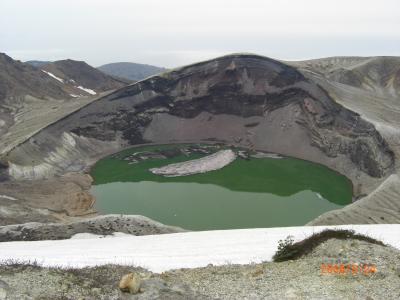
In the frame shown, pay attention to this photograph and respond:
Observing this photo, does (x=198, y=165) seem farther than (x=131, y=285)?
Yes

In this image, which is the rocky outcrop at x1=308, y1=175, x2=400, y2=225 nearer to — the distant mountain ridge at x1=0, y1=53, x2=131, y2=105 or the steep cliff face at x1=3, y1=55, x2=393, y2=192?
the steep cliff face at x1=3, y1=55, x2=393, y2=192

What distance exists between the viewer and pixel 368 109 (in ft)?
239

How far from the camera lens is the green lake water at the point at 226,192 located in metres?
44.6

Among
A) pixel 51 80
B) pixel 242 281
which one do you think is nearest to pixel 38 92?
pixel 51 80

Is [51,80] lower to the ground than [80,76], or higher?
lower

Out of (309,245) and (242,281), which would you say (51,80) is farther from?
(242,281)

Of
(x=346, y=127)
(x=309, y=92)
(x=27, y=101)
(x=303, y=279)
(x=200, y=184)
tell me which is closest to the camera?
(x=303, y=279)

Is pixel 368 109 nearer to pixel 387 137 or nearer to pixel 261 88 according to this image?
pixel 387 137

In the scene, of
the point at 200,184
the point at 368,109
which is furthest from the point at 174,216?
the point at 368,109

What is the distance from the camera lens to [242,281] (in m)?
15.2

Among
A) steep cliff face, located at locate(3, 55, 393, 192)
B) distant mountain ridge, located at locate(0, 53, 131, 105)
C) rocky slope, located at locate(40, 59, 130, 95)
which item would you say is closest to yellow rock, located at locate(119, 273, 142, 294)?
steep cliff face, located at locate(3, 55, 393, 192)

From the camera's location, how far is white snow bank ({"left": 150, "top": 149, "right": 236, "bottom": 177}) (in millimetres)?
65312

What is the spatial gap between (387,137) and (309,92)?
24849mm

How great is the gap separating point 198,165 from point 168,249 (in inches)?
1702
